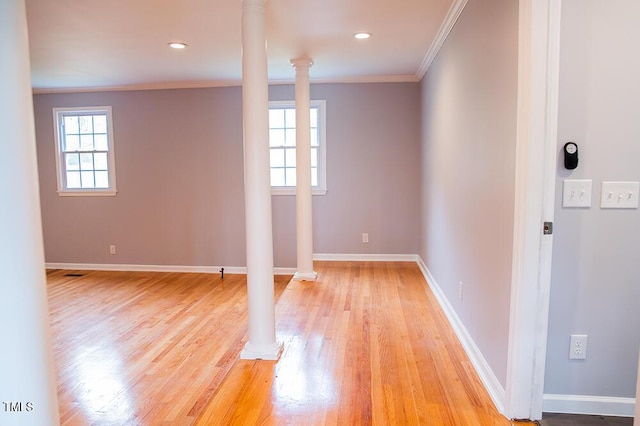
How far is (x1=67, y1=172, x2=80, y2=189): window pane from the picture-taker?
→ 574cm

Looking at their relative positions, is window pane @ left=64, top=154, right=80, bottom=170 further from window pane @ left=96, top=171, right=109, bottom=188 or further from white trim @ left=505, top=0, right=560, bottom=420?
white trim @ left=505, top=0, right=560, bottom=420

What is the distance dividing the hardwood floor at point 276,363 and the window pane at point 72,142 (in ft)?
7.46

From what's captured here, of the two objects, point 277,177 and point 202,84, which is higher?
point 202,84

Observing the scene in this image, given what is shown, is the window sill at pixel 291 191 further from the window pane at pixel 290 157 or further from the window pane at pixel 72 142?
the window pane at pixel 72 142

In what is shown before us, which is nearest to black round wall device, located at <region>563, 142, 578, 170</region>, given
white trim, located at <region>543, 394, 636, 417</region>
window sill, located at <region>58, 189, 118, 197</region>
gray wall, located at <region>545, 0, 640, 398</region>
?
gray wall, located at <region>545, 0, 640, 398</region>

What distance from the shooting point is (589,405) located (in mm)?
1957

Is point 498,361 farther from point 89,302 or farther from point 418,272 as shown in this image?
point 89,302

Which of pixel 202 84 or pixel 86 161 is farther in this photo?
pixel 86 161

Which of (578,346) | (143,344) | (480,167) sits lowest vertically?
(143,344)

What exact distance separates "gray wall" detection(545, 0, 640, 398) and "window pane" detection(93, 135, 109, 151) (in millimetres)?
5554

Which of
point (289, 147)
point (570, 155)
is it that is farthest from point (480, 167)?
point (289, 147)

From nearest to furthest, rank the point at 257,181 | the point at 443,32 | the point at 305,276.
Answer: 1. the point at 257,181
2. the point at 443,32
3. the point at 305,276

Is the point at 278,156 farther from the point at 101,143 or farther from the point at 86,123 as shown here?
the point at 86,123

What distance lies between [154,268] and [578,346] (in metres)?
5.18
